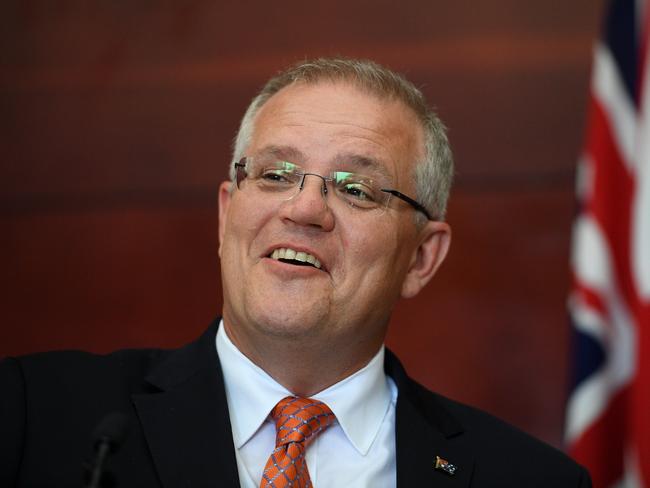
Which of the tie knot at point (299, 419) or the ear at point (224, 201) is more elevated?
the ear at point (224, 201)

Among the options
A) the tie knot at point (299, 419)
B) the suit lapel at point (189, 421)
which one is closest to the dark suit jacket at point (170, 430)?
the suit lapel at point (189, 421)

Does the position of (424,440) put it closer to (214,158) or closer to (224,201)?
(224,201)

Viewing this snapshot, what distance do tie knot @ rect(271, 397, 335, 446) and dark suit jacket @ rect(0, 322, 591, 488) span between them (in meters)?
0.11

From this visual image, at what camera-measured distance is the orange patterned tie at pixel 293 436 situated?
6.18ft

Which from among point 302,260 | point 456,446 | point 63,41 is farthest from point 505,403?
point 63,41

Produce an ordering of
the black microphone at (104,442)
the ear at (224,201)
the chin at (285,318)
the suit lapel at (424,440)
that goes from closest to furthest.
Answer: the black microphone at (104,442)
the chin at (285,318)
the suit lapel at (424,440)
the ear at (224,201)

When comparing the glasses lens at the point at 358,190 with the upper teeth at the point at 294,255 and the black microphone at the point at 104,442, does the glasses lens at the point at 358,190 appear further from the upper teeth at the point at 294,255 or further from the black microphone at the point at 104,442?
the black microphone at the point at 104,442

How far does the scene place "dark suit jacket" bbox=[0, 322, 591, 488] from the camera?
6.00 ft

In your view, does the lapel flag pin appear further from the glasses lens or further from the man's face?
the glasses lens

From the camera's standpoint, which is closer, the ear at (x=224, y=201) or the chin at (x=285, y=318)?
the chin at (x=285, y=318)

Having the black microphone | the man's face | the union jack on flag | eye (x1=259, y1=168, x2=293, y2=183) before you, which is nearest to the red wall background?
A: the union jack on flag

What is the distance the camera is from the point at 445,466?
2.12m

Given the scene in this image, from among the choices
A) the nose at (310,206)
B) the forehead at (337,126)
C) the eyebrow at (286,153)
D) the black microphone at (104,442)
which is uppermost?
the forehead at (337,126)

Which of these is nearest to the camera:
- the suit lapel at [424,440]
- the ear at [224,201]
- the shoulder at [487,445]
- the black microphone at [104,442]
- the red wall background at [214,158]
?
the black microphone at [104,442]
